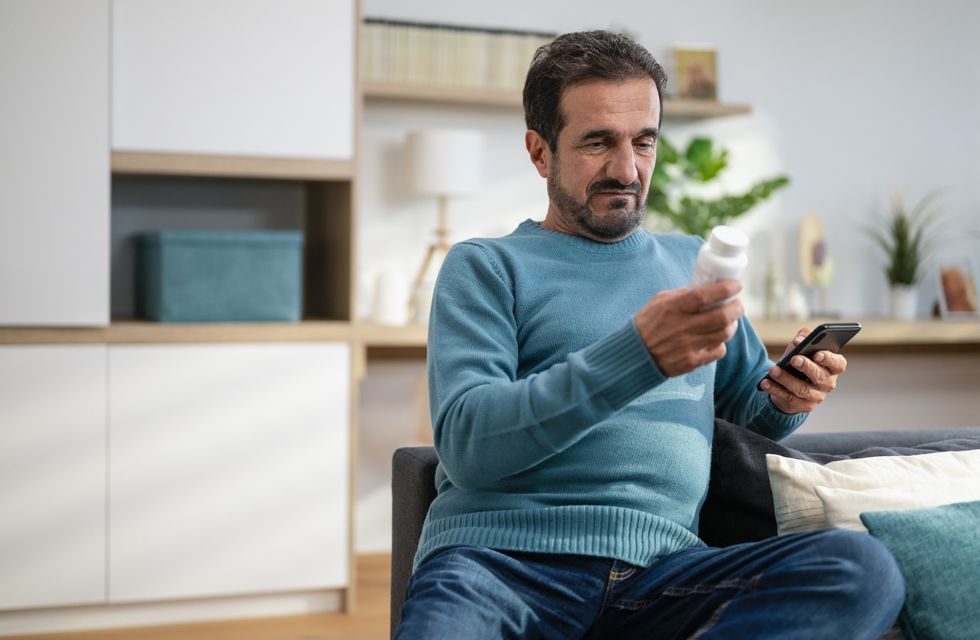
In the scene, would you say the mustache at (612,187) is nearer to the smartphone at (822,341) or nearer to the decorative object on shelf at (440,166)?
the smartphone at (822,341)

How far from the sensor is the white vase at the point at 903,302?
4.07m

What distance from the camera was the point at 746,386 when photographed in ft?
6.31

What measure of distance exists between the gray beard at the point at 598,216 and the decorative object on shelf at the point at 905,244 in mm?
2603

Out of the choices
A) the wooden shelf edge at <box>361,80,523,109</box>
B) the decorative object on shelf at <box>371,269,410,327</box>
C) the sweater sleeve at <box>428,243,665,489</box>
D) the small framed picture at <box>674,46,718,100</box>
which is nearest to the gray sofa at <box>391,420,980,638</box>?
the sweater sleeve at <box>428,243,665,489</box>

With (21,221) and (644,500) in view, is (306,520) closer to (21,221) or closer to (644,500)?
(21,221)

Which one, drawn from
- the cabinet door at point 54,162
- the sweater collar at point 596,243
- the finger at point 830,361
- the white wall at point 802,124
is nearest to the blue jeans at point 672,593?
the finger at point 830,361

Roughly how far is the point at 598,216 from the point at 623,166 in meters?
0.10

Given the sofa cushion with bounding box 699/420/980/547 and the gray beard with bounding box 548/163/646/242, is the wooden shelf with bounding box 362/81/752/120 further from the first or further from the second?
the sofa cushion with bounding box 699/420/980/547

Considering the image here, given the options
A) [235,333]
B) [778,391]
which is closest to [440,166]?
[235,333]

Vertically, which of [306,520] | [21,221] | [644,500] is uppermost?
[21,221]

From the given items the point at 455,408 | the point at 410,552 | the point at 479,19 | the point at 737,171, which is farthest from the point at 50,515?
the point at 737,171

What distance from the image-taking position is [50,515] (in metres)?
2.92

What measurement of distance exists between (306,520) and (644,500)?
167 cm

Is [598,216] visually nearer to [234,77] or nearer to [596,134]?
[596,134]
